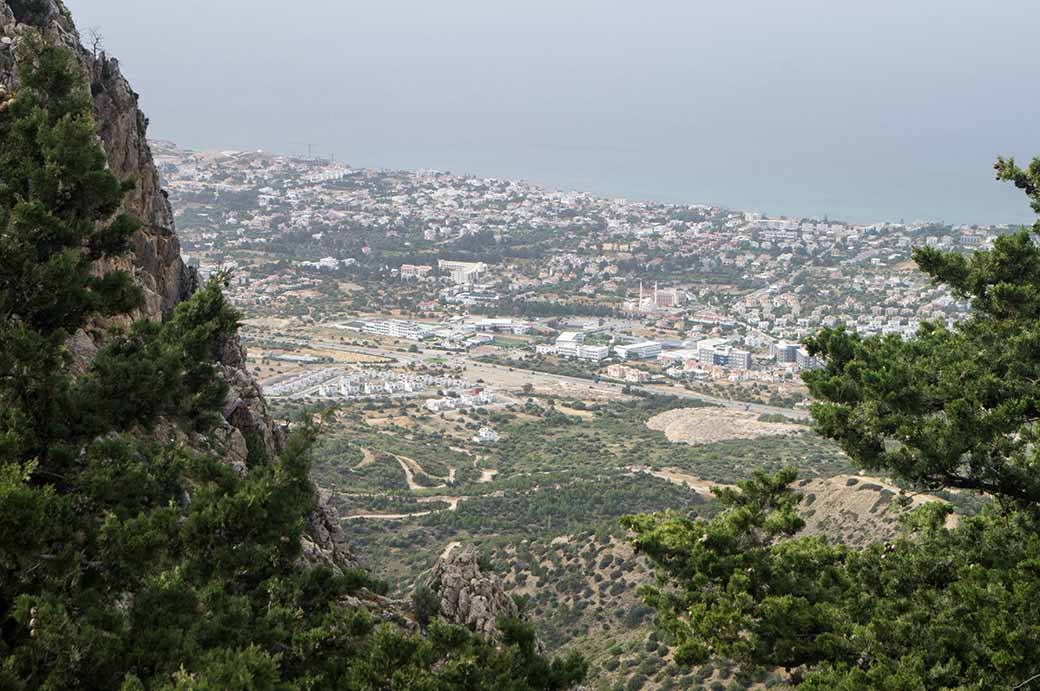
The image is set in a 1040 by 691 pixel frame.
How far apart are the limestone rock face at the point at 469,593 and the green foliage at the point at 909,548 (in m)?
1.62

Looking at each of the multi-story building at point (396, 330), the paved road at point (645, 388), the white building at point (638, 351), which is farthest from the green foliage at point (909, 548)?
the multi-story building at point (396, 330)

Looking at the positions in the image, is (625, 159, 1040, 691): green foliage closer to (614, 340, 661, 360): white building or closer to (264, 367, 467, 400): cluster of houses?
(264, 367, 467, 400): cluster of houses

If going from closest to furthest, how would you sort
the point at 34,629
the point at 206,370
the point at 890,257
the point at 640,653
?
the point at 34,629, the point at 206,370, the point at 640,653, the point at 890,257

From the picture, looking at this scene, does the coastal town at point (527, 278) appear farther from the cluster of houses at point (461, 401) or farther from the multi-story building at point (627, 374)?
the cluster of houses at point (461, 401)

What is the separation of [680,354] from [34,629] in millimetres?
62122

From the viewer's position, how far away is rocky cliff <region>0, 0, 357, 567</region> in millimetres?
10180

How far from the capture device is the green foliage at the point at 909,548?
654cm

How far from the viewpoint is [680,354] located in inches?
2557

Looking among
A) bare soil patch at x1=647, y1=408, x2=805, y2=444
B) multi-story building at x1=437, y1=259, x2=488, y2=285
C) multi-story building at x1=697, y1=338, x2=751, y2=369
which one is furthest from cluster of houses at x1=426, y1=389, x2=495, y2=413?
multi-story building at x1=437, y1=259, x2=488, y2=285

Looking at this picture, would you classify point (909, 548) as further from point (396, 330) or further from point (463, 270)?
point (463, 270)

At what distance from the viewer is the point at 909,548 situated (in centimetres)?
821

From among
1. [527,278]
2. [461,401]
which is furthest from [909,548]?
[527,278]

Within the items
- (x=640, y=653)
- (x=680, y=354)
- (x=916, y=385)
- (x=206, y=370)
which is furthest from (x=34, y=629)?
(x=680, y=354)

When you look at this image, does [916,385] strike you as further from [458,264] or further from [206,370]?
[458,264]
